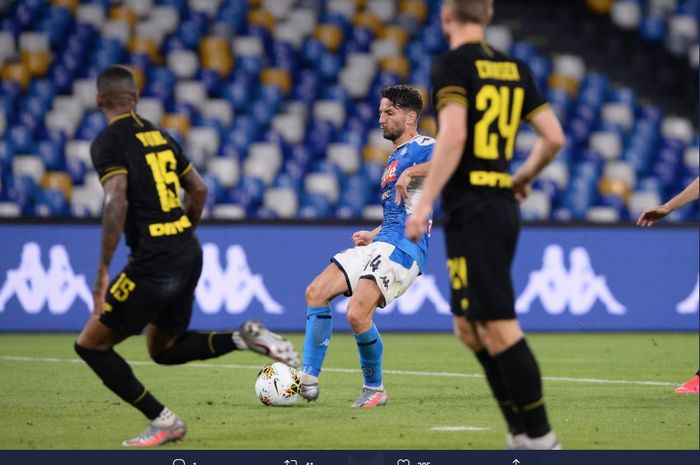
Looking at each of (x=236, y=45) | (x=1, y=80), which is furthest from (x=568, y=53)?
(x=1, y=80)

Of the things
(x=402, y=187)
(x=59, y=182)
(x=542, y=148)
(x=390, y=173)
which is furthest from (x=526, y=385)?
(x=59, y=182)

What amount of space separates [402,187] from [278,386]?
164 centimetres

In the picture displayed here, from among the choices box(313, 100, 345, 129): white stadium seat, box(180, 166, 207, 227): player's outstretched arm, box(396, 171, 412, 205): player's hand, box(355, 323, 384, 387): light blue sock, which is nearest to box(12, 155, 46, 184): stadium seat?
box(313, 100, 345, 129): white stadium seat

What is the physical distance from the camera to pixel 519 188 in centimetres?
607

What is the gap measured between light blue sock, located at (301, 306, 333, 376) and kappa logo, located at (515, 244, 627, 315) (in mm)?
6723

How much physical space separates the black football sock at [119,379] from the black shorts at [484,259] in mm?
1877

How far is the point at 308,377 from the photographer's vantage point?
28.7ft

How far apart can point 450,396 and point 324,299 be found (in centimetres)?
127

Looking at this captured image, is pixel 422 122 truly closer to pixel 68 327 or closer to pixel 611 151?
pixel 611 151

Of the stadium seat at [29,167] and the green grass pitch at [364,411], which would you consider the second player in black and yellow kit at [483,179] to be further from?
the stadium seat at [29,167]

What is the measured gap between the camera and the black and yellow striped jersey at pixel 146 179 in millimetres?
6762

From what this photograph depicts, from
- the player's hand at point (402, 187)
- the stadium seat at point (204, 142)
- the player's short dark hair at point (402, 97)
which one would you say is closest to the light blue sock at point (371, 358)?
the player's hand at point (402, 187)

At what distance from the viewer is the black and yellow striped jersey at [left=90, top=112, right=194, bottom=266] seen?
676cm

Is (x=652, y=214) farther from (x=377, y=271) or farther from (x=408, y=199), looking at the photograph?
(x=377, y=271)
